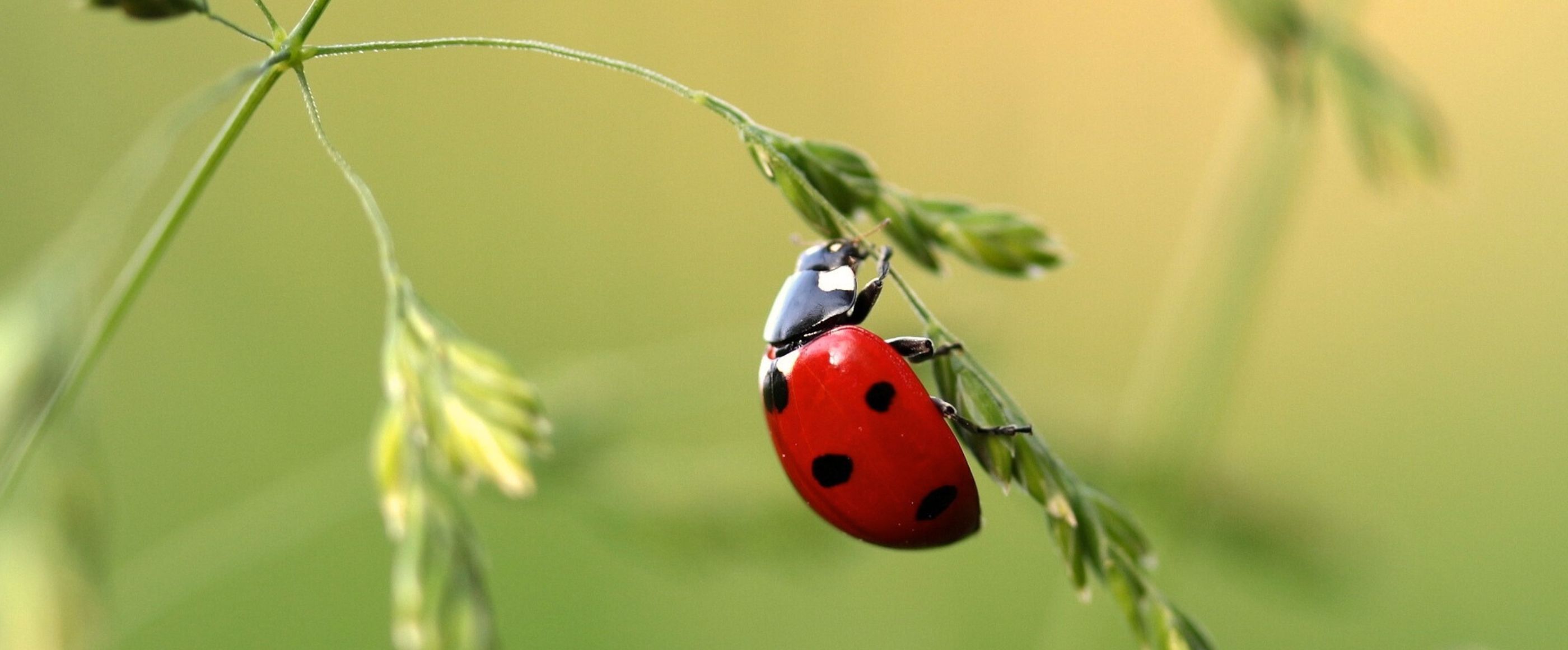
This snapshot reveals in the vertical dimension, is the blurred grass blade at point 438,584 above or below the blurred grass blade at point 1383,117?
below

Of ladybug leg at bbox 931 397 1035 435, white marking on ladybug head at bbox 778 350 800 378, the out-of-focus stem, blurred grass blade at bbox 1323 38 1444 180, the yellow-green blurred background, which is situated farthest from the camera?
the yellow-green blurred background

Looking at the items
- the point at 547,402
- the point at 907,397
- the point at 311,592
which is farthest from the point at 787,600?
the point at 907,397

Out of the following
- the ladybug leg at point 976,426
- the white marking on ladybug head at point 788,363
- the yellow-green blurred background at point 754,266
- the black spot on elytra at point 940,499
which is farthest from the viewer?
the yellow-green blurred background at point 754,266

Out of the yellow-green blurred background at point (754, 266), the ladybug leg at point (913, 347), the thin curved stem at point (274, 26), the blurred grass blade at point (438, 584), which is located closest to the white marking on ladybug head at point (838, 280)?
the ladybug leg at point (913, 347)

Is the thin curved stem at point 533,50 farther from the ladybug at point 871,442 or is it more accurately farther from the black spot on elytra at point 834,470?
the black spot on elytra at point 834,470

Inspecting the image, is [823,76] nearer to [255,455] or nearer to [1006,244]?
[255,455]

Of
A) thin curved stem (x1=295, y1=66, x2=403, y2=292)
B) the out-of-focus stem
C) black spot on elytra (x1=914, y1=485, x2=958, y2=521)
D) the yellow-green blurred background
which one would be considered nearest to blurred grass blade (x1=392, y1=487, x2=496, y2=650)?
thin curved stem (x1=295, y1=66, x2=403, y2=292)

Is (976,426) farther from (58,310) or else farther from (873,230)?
(58,310)

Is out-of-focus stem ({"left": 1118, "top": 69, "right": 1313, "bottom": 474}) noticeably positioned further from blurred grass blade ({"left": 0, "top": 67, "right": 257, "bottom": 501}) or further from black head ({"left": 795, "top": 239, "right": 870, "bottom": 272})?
blurred grass blade ({"left": 0, "top": 67, "right": 257, "bottom": 501})
